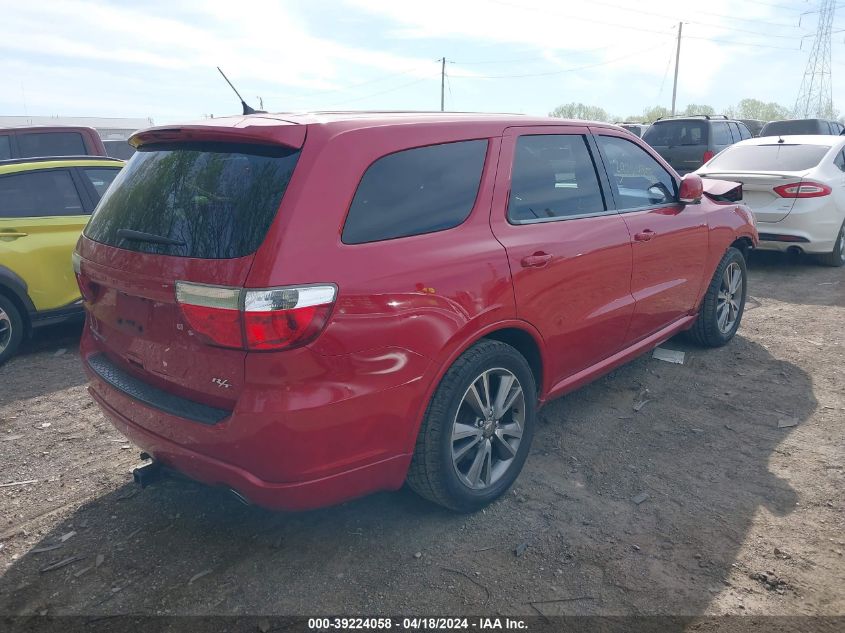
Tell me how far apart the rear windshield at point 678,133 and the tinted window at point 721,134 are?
0.28 m

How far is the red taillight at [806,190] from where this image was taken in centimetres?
772

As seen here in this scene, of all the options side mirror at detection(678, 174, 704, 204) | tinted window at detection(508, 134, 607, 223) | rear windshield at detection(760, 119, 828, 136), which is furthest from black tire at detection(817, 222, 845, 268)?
rear windshield at detection(760, 119, 828, 136)

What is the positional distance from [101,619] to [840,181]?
895 cm

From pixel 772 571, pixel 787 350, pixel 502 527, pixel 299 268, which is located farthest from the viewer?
pixel 787 350

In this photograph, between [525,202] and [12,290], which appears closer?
[525,202]

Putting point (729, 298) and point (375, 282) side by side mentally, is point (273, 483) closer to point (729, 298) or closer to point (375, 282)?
point (375, 282)

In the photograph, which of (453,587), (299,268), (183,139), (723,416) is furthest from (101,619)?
(723,416)

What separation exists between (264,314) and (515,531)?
159 cm

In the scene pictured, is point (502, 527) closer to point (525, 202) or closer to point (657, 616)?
point (657, 616)

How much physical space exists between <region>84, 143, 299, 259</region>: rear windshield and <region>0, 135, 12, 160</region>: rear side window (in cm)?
838

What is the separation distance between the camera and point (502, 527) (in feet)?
10.2

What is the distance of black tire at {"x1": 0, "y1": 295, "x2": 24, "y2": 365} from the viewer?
544cm

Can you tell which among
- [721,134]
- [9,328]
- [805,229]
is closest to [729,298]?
[805,229]

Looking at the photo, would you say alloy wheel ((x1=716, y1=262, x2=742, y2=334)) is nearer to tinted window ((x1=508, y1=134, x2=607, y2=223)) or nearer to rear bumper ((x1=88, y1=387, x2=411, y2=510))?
tinted window ((x1=508, y1=134, x2=607, y2=223))
